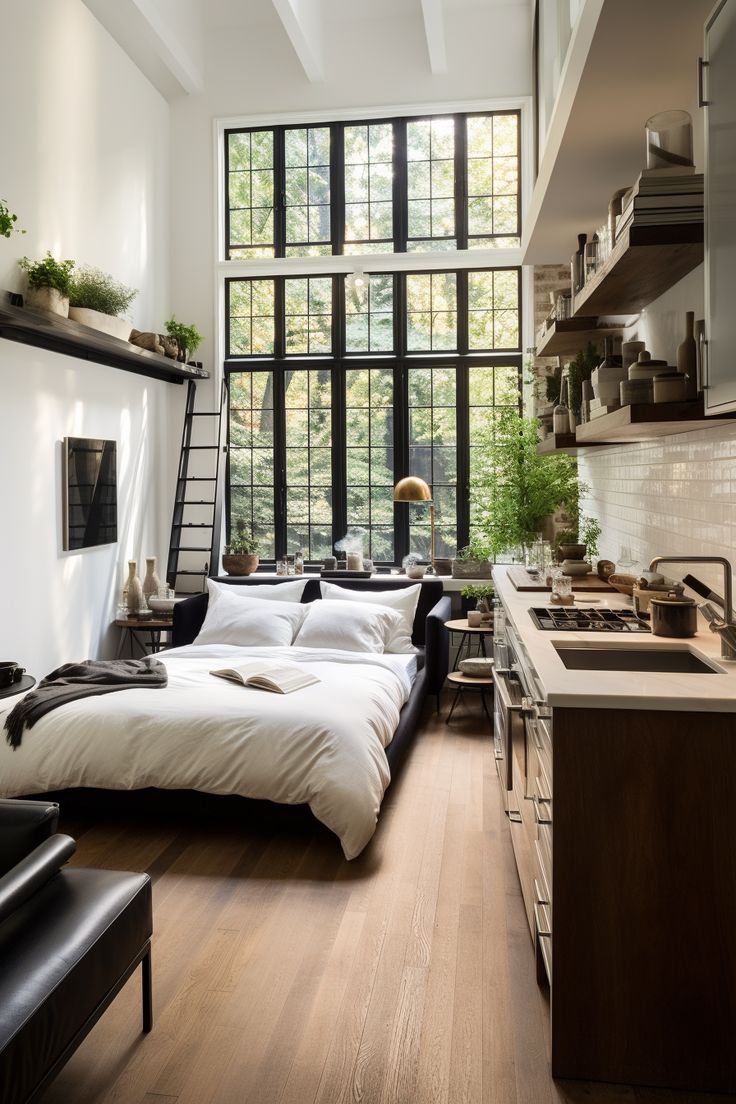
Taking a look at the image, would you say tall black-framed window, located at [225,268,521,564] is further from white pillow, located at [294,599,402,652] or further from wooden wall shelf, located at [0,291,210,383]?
white pillow, located at [294,599,402,652]

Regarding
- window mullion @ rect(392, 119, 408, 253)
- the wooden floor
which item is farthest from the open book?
window mullion @ rect(392, 119, 408, 253)

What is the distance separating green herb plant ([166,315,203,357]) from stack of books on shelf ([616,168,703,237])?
5435mm

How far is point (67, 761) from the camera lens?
13.6 feet

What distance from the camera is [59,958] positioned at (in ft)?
6.79

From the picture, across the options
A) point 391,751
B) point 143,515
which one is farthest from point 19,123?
point 391,751

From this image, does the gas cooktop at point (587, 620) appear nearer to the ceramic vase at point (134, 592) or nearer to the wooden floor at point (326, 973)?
the wooden floor at point (326, 973)

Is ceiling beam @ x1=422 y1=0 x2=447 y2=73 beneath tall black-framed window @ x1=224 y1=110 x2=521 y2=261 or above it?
above

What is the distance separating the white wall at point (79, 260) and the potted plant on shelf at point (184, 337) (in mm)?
294

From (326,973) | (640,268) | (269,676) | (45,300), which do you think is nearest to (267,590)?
(269,676)

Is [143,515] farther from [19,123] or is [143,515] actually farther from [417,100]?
[417,100]

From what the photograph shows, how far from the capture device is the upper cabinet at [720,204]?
1.97 meters

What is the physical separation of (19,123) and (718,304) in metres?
5.17

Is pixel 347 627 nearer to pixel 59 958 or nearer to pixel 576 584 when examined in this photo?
pixel 576 584

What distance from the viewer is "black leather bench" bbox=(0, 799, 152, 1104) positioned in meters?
1.88
